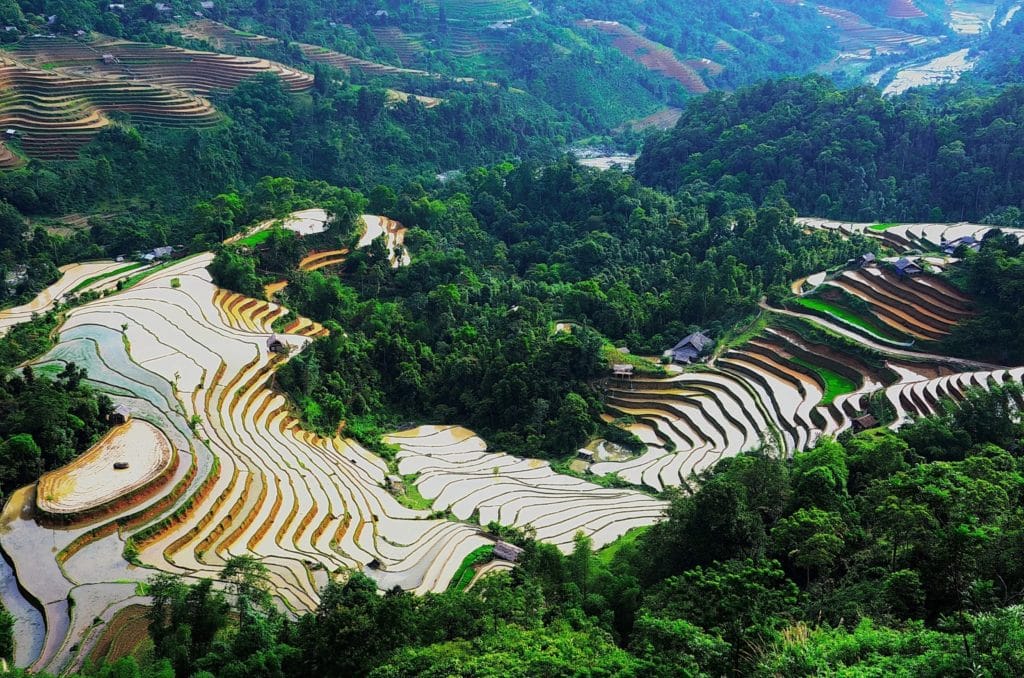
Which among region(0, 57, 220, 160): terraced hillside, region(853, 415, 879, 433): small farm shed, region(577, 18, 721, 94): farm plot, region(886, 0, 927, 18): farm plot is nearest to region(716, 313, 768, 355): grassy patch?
region(853, 415, 879, 433): small farm shed

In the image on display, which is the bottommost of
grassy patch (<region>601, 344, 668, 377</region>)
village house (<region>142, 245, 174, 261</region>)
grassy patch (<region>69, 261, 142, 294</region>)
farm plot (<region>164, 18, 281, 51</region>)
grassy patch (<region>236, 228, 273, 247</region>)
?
village house (<region>142, 245, 174, 261</region>)

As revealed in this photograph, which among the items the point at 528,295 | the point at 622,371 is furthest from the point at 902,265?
the point at 528,295

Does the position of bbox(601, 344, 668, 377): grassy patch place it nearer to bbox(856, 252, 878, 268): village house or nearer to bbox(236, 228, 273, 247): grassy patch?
bbox(856, 252, 878, 268): village house

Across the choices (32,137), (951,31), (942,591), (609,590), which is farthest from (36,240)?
(951,31)

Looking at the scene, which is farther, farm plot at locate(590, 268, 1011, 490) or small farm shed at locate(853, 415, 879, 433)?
farm plot at locate(590, 268, 1011, 490)

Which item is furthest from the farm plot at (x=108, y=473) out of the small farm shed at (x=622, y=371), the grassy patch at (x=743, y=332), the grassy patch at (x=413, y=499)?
the grassy patch at (x=743, y=332)

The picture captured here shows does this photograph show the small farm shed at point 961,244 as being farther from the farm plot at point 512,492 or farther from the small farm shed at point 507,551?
the small farm shed at point 507,551

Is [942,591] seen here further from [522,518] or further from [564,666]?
[522,518]
